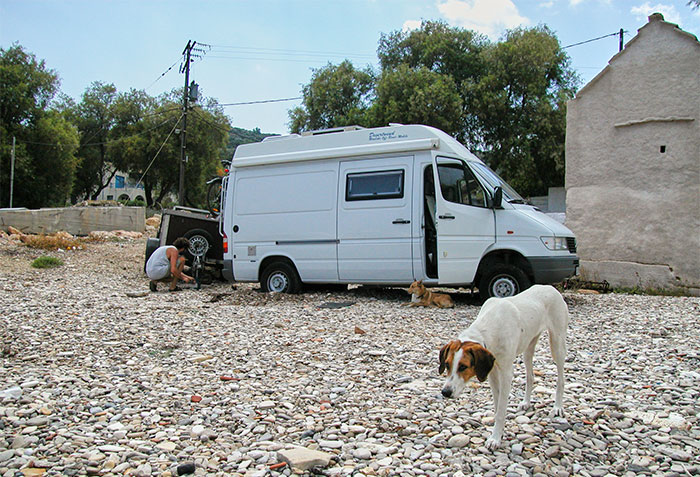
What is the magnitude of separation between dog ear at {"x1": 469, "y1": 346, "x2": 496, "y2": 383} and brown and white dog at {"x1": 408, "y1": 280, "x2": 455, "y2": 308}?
19.1 ft

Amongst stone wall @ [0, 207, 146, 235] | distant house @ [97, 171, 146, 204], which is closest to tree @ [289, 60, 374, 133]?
stone wall @ [0, 207, 146, 235]

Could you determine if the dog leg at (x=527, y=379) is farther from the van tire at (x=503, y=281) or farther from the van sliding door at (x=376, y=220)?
the van sliding door at (x=376, y=220)

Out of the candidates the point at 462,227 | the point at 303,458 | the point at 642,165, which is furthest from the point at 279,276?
the point at 642,165

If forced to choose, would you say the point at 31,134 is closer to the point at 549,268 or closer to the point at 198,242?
Result: the point at 198,242

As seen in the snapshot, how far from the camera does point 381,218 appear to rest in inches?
369

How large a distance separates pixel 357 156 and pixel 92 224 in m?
19.5

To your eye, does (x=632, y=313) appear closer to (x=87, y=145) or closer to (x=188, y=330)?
A: (x=188, y=330)

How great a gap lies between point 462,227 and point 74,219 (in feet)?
69.1

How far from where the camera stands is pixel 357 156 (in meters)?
9.73

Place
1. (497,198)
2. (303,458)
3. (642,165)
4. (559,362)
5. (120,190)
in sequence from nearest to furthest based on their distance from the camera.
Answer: (303,458) → (559,362) → (497,198) → (642,165) → (120,190)

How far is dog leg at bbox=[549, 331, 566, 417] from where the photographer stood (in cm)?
369

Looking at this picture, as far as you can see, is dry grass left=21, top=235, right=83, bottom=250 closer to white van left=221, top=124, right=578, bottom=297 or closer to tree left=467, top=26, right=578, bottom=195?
white van left=221, top=124, right=578, bottom=297


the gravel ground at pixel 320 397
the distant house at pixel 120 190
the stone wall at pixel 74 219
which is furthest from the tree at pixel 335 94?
the distant house at pixel 120 190

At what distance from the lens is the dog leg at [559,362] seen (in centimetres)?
369
